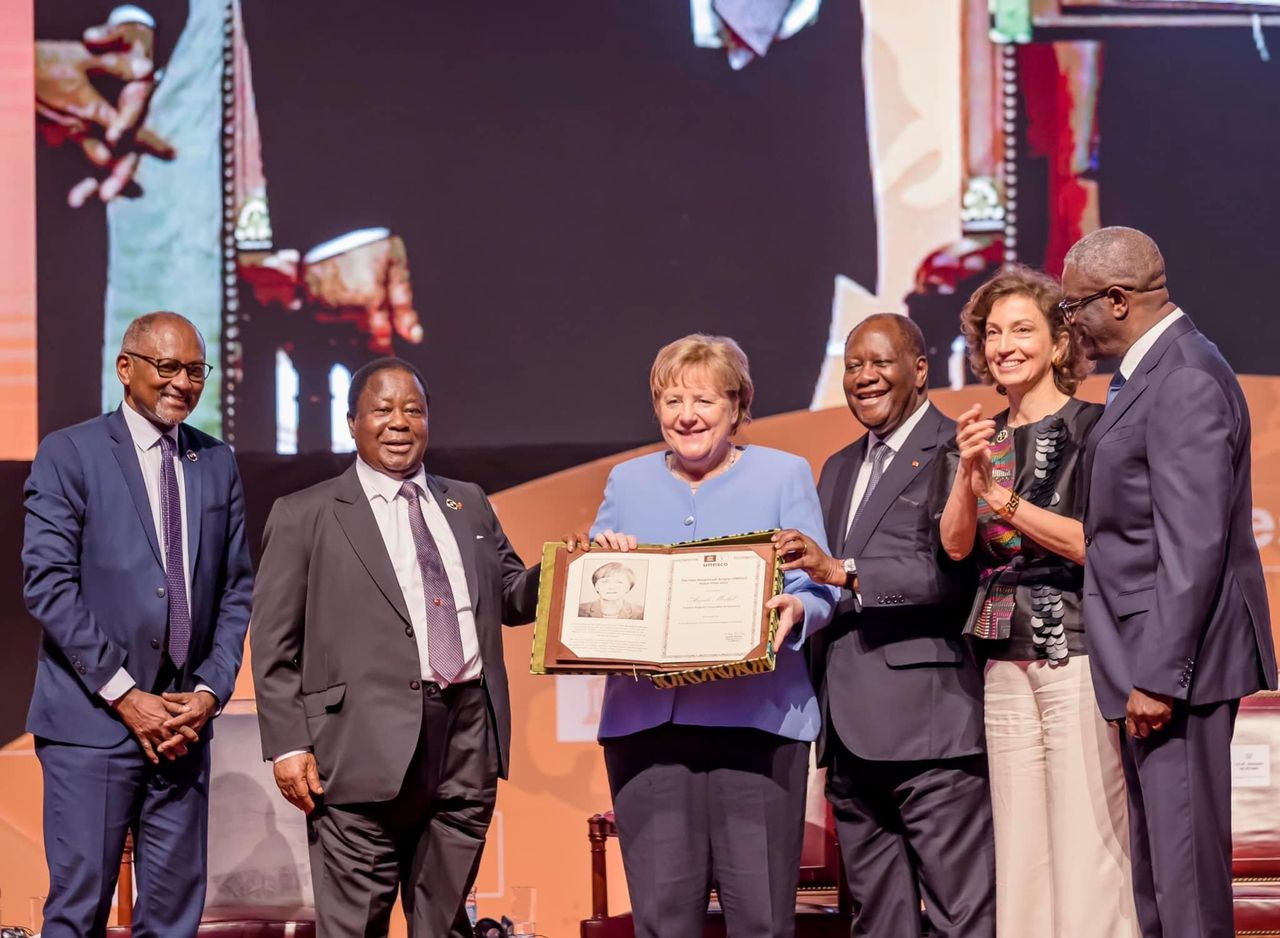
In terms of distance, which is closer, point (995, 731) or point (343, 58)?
point (995, 731)

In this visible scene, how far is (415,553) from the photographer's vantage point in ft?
11.0

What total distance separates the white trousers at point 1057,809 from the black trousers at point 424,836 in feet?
3.98

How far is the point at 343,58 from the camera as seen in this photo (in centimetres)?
491

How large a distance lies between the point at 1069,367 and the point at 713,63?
218 centimetres

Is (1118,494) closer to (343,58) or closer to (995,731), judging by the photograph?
(995,731)

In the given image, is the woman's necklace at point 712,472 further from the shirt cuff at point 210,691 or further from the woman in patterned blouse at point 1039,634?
the shirt cuff at point 210,691

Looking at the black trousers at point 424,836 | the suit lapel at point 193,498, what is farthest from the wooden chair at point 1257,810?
the suit lapel at point 193,498

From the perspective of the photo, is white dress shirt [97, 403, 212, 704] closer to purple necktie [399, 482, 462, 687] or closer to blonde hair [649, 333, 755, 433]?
purple necktie [399, 482, 462, 687]

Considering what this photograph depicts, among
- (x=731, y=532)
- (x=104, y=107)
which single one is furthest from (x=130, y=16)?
(x=731, y=532)

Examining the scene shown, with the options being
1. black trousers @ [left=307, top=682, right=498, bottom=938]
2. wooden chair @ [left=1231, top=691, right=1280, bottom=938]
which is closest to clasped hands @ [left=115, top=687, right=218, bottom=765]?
black trousers @ [left=307, top=682, right=498, bottom=938]

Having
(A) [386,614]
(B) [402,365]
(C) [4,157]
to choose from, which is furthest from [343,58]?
(A) [386,614]

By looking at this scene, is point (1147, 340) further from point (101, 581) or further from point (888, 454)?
point (101, 581)

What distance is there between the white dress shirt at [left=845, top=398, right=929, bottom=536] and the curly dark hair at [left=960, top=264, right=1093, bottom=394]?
21 centimetres

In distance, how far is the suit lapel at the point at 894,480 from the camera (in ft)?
10.8
